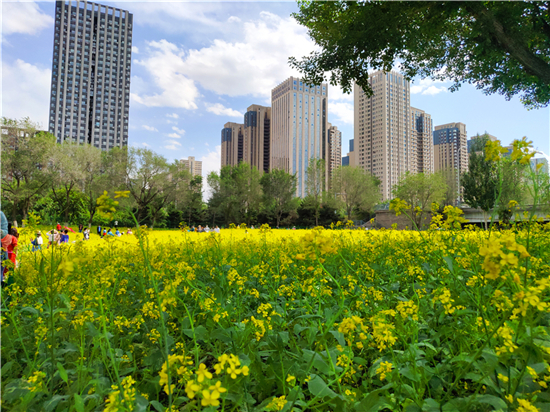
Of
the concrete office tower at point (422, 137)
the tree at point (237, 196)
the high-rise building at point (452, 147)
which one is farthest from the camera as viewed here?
the concrete office tower at point (422, 137)

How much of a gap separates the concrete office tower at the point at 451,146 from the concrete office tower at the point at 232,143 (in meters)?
52.5

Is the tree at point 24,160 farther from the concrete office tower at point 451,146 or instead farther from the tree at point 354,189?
the concrete office tower at point 451,146

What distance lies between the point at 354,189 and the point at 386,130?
26117mm

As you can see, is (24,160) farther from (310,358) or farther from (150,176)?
(310,358)

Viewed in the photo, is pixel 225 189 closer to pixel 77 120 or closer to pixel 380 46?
pixel 380 46

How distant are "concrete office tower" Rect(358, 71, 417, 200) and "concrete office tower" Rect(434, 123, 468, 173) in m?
5.68

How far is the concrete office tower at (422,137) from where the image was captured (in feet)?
172

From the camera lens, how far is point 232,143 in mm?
90562

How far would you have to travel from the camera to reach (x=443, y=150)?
5219 cm

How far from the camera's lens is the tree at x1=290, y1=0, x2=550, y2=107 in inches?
215

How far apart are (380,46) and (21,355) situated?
7.45 m

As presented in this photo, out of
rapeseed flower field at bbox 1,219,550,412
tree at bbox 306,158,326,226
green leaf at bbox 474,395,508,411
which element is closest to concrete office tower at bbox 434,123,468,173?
tree at bbox 306,158,326,226

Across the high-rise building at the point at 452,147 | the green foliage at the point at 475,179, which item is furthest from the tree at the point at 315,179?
the high-rise building at the point at 452,147

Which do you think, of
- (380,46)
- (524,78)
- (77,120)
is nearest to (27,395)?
(380,46)
